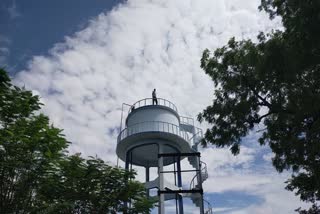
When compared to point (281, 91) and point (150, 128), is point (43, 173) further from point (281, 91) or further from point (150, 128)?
point (150, 128)

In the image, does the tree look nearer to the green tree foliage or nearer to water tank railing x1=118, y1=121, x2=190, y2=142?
the green tree foliage

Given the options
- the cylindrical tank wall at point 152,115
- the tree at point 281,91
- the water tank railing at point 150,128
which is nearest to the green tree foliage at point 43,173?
the tree at point 281,91

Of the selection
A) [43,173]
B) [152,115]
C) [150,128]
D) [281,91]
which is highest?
[152,115]

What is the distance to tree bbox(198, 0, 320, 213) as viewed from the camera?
9599 mm

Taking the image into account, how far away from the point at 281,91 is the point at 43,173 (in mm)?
8425

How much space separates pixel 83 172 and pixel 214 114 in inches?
227

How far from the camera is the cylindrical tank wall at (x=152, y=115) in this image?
75.8 ft

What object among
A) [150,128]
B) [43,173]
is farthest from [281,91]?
[150,128]

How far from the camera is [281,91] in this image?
1162 cm

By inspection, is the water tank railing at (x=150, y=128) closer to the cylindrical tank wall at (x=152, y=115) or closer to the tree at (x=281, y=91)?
the cylindrical tank wall at (x=152, y=115)

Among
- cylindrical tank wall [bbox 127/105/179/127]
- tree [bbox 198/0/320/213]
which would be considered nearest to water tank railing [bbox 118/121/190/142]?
cylindrical tank wall [bbox 127/105/179/127]

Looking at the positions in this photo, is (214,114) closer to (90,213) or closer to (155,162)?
(90,213)

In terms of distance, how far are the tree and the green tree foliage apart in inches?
178

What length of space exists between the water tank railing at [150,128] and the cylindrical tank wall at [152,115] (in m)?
0.42
